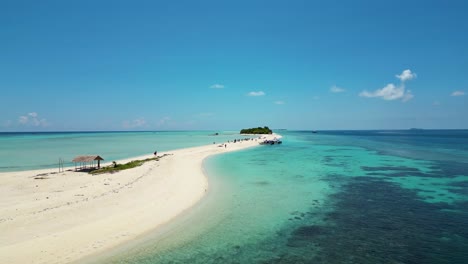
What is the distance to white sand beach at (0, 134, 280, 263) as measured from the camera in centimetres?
1225

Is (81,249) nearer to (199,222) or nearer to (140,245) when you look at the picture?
(140,245)

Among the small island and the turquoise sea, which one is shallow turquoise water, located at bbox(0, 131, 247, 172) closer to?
the turquoise sea

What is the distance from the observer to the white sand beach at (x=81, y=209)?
1225 cm

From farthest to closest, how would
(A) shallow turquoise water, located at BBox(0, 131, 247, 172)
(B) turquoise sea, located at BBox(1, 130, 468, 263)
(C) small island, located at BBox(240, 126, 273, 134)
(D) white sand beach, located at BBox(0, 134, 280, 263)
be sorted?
A: 1. (C) small island, located at BBox(240, 126, 273, 134)
2. (A) shallow turquoise water, located at BBox(0, 131, 247, 172)
3. (D) white sand beach, located at BBox(0, 134, 280, 263)
4. (B) turquoise sea, located at BBox(1, 130, 468, 263)

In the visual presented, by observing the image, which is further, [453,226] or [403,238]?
[453,226]

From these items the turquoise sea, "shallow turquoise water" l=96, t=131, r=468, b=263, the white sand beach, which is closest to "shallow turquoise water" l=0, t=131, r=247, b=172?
the white sand beach

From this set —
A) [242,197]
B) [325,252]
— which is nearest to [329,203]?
[242,197]

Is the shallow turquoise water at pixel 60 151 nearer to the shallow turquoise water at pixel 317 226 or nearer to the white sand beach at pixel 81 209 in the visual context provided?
the white sand beach at pixel 81 209

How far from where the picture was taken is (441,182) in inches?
1093

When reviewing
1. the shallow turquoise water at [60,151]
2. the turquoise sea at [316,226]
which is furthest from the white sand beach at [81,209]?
the shallow turquoise water at [60,151]

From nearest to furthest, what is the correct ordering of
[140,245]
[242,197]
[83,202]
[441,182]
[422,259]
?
[422,259] → [140,245] → [83,202] → [242,197] → [441,182]

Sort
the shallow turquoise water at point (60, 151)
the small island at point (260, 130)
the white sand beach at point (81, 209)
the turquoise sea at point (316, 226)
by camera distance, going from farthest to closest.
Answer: the small island at point (260, 130) → the shallow turquoise water at point (60, 151) → the white sand beach at point (81, 209) → the turquoise sea at point (316, 226)

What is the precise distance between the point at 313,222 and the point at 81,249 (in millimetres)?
11729

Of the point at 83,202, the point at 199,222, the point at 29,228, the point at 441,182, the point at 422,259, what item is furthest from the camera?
the point at 441,182
